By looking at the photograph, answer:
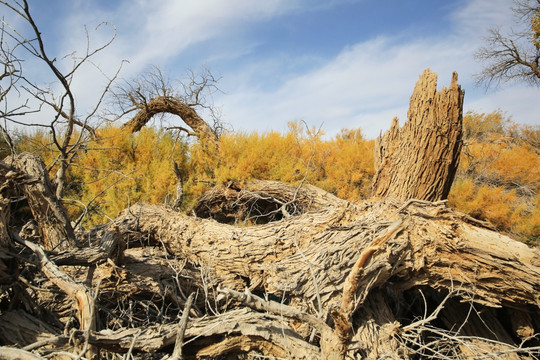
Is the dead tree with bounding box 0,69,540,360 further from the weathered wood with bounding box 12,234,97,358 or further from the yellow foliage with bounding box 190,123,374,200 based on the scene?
the yellow foliage with bounding box 190,123,374,200

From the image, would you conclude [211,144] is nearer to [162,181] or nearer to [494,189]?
[162,181]

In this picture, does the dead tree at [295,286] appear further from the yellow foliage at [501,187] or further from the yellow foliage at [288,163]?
the yellow foliage at [501,187]

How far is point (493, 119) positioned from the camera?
1288cm

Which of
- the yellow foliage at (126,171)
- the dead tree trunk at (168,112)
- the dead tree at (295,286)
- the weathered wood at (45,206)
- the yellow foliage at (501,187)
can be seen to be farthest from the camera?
the dead tree trunk at (168,112)

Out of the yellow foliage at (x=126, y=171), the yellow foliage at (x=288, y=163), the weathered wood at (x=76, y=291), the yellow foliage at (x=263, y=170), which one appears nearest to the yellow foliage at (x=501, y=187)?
the yellow foliage at (x=263, y=170)

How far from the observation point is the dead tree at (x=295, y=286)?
246 cm

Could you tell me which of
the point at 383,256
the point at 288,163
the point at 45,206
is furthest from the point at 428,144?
the point at 45,206

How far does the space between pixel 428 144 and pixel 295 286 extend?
2.58 m

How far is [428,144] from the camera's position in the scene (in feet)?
14.3

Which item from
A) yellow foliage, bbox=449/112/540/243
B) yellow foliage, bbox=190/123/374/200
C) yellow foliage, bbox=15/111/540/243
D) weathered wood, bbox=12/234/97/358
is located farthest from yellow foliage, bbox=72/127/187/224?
yellow foliage, bbox=449/112/540/243

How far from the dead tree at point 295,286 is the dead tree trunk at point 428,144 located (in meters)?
0.15

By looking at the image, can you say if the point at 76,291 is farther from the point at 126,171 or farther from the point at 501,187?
→ the point at 501,187

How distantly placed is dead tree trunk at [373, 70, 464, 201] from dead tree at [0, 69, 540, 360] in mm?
152

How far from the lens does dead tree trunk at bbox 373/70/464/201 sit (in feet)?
14.1
